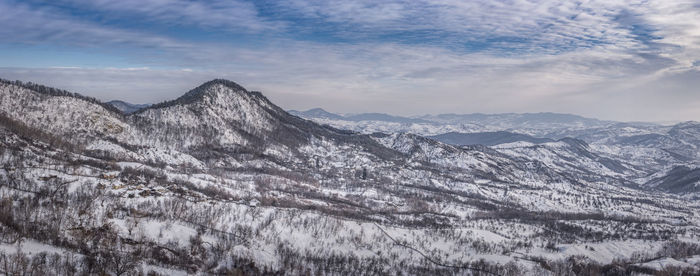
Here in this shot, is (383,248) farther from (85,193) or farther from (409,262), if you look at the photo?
(85,193)

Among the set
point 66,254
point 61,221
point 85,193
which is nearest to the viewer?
point 66,254

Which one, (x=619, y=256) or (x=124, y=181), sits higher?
(x=124, y=181)

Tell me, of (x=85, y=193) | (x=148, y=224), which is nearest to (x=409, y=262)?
(x=148, y=224)

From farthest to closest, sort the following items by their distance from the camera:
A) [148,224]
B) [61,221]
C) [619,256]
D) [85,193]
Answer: [619,256], [85,193], [148,224], [61,221]

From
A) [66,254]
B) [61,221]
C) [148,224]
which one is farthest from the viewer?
[148,224]

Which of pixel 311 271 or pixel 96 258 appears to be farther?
pixel 311 271

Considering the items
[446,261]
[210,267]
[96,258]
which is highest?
[96,258]

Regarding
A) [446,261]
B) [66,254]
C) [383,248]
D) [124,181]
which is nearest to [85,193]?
[124,181]

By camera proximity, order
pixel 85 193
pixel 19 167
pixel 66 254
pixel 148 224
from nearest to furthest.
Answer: pixel 66 254
pixel 148 224
pixel 85 193
pixel 19 167

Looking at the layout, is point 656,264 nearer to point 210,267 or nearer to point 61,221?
point 210,267
